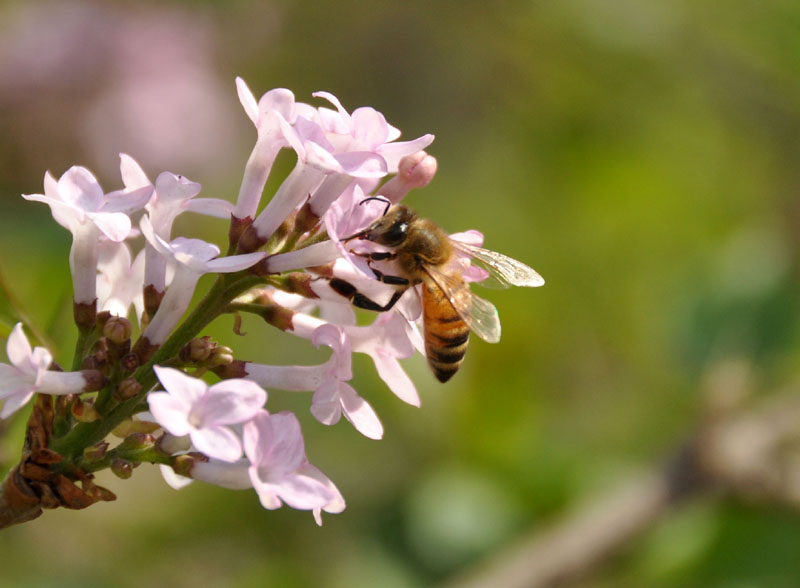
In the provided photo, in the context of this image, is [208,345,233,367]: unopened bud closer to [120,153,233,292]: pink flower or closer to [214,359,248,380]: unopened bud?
[214,359,248,380]: unopened bud

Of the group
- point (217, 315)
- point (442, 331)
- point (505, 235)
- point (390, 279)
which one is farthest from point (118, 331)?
point (505, 235)

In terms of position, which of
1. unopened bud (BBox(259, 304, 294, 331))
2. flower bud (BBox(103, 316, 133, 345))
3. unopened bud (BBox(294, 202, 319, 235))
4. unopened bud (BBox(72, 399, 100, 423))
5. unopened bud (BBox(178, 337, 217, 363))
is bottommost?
unopened bud (BBox(72, 399, 100, 423))

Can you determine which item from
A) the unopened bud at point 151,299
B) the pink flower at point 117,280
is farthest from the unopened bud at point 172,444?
the pink flower at point 117,280

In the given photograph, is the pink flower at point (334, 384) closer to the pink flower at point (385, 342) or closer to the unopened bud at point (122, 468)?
the pink flower at point (385, 342)

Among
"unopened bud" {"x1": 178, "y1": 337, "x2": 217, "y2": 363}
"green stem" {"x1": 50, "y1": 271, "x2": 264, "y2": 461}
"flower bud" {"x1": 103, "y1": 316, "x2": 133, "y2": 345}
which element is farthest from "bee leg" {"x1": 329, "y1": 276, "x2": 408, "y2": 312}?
"flower bud" {"x1": 103, "y1": 316, "x2": 133, "y2": 345}

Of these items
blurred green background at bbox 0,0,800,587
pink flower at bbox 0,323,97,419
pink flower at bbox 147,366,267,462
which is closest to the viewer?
pink flower at bbox 147,366,267,462

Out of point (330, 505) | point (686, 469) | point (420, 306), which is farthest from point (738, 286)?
point (330, 505)

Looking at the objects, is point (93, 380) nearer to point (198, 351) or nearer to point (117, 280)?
point (198, 351)
